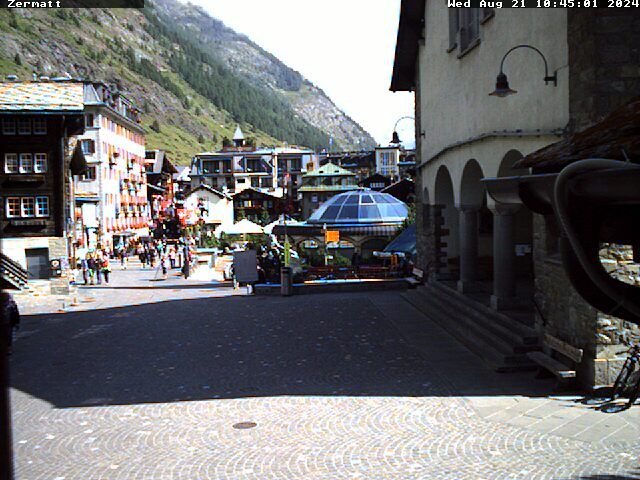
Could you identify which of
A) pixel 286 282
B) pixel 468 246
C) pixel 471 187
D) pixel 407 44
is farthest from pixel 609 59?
pixel 286 282

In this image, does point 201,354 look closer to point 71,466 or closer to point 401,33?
point 71,466

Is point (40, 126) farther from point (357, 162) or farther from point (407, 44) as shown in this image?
point (357, 162)

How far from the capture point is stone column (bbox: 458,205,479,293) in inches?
778

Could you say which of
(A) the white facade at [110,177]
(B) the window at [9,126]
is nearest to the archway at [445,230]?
(B) the window at [9,126]

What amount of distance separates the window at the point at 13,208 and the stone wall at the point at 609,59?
31.2 metres

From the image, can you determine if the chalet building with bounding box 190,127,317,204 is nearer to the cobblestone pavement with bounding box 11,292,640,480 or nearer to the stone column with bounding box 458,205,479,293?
the stone column with bounding box 458,205,479,293

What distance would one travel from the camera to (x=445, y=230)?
80.0 ft

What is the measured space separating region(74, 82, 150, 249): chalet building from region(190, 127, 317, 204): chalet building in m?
40.3

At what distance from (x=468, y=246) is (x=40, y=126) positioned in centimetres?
2532

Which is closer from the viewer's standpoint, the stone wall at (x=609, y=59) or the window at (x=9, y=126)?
the stone wall at (x=609, y=59)

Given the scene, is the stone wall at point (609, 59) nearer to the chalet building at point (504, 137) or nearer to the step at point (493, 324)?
the chalet building at point (504, 137)

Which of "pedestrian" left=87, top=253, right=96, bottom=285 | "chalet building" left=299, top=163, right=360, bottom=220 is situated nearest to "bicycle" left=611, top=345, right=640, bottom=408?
"pedestrian" left=87, top=253, right=96, bottom=285

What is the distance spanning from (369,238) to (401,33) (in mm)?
20754

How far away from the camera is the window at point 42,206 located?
3615cm
